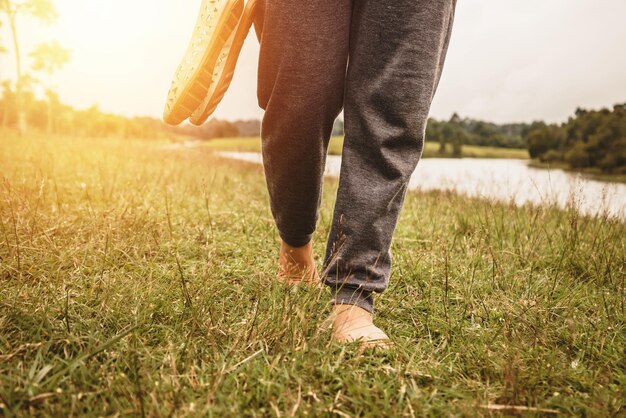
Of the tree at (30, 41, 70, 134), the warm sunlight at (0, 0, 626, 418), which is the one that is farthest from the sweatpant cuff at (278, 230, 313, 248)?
the tree at (30, 41, 70, 134)

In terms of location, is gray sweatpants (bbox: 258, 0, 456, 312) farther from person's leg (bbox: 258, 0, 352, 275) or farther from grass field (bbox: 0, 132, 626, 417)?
grass field (bbox: 0, 132, 626, 417)

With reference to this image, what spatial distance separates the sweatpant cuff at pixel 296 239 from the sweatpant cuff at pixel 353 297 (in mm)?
344

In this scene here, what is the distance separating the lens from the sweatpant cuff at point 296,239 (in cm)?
154

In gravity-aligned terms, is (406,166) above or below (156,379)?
above

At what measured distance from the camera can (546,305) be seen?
1503mm

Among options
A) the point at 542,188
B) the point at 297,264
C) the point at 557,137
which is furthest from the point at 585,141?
the point at 297,264

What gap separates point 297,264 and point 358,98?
28.2 inches

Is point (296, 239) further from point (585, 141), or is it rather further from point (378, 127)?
point (585, 141)

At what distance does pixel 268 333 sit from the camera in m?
1.13

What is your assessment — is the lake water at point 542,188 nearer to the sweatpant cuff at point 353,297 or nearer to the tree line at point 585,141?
the sweatpant cuff at point 353,297

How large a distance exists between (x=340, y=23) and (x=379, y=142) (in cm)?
37

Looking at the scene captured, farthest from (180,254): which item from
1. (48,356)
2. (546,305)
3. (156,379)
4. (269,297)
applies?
(546,305)

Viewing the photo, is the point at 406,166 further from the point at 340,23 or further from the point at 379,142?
the point at 340,23

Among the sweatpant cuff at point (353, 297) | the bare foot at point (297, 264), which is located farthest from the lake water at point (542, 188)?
the sweatpant cuff at point (353, 297)
